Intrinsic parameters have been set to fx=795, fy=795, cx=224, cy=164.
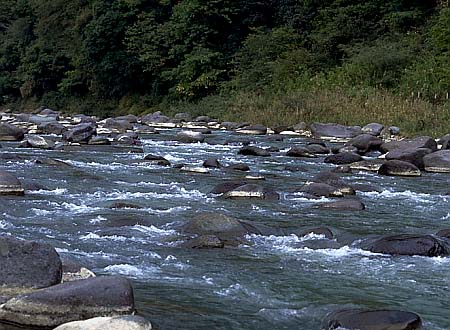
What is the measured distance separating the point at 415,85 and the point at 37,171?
13.8 meters

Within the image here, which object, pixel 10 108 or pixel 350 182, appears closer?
pixel 350 182

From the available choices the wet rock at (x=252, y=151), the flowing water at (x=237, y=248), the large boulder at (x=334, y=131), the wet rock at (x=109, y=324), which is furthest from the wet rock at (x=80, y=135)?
the wet rock at (x=109, y=324)

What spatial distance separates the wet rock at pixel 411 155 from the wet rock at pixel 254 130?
8.02 meters

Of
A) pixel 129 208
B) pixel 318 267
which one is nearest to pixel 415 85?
pixel 129 208

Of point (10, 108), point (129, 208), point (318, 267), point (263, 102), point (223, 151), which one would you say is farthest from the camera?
point (10, 108)

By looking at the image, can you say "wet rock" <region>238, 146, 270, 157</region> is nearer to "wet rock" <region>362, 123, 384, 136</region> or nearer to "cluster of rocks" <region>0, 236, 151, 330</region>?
"wet rock" <region>362, 123, 384, 136</region>

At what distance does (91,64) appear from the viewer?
4025 cm

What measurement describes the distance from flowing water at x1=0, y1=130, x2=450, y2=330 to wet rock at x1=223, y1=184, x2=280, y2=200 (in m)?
0.18

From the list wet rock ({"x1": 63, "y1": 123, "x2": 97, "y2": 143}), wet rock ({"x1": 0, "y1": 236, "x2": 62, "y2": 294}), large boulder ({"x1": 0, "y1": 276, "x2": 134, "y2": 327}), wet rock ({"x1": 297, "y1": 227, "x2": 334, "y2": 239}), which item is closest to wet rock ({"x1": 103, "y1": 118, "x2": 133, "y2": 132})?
wet rock ({"x1": 63, "y1": 123, "x2": 97, "y2": 143})

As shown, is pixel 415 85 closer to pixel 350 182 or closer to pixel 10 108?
pixel 350 182

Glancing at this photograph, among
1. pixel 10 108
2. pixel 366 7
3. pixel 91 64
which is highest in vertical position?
pixel 366 7

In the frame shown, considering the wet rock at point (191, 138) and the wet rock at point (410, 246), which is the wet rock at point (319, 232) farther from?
the wet rock at point (191, 138)

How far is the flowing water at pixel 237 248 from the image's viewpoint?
6.12 metres

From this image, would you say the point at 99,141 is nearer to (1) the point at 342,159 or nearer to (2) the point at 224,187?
(1) the point at 342,159
